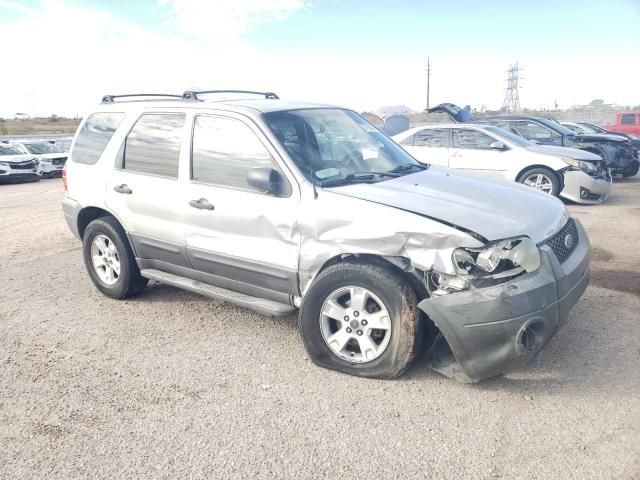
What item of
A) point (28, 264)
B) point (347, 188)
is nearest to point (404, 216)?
point (347, 188)

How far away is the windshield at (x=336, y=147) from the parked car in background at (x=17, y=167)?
55.5ft

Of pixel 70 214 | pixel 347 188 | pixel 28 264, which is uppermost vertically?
pixel 347 188

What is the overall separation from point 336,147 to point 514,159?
22.2 ft

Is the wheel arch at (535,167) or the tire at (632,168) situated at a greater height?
the wheel arch at (535,167)

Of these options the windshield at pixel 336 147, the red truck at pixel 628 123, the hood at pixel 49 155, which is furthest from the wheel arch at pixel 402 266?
the red truck at pixel 628 123

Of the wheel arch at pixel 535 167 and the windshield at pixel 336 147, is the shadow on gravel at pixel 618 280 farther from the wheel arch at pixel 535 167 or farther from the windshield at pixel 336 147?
the wheel arch at pixel 535 167

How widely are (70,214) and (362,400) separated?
3730mm

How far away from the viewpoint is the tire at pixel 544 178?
998 cm

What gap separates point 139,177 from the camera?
481cm

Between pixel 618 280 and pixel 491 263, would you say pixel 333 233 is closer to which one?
pixel 491 263

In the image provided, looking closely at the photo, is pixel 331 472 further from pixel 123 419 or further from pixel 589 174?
pixel 589 174

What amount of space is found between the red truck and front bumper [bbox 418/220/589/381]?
2314 cm

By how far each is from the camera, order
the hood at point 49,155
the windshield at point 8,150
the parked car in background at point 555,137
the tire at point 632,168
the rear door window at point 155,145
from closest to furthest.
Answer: the rear door window at point 155,145
the parked car in background at point 555,137
the tire at point 632,168
the windshield at point 8,150
the hood at point 49,155

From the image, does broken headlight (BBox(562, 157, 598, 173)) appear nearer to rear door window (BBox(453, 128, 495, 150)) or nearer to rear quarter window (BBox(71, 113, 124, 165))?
rear door window (BBox(453, 128, 495, 150))
